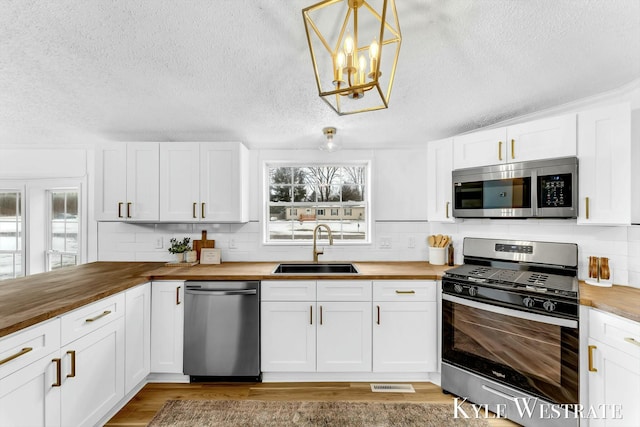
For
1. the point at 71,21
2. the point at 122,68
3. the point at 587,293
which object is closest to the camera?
the point at 71,21

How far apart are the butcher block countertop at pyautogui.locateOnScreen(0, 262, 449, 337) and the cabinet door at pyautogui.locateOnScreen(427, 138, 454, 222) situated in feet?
1.74

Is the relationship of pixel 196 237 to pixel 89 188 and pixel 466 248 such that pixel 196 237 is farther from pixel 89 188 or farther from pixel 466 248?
pixel 466 248

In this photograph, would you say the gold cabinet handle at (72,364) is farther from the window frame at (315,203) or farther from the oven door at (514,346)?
the oven door at (514,346)

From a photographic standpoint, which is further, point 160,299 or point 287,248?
point 287,248

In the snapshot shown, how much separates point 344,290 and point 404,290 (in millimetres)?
509

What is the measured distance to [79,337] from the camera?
1734mm

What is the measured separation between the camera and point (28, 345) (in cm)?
143

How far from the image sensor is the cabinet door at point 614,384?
5.01ft

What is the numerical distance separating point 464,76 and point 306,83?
0.99 metres

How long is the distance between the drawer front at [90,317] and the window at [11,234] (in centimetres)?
224

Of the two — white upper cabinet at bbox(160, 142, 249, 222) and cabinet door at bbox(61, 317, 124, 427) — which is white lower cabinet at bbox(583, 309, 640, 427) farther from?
cabinet door at bbox(61, 317, 124, 427)

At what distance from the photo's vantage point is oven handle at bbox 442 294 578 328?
180 cm

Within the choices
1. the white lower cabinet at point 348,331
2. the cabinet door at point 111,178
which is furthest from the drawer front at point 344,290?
the cabinet door at point 111,178

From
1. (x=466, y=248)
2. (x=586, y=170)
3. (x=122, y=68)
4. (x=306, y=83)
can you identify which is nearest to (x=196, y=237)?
(x=122, y=68)
